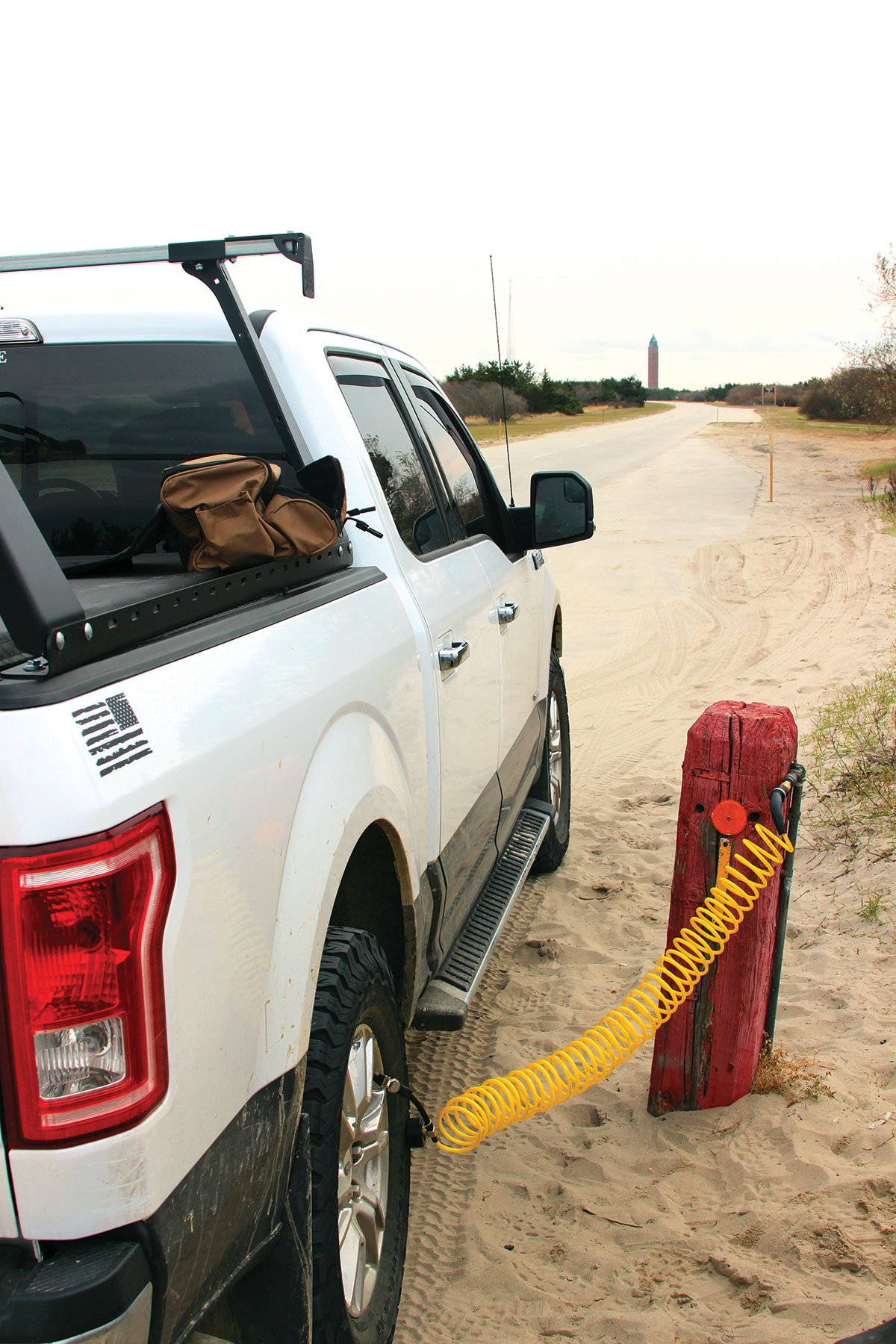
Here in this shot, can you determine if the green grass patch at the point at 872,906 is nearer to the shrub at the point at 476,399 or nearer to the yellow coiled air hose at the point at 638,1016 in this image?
the yellow coiled air hose at the point at 638,1016

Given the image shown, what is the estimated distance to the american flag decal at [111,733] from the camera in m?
1.41

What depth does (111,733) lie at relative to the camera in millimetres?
1446

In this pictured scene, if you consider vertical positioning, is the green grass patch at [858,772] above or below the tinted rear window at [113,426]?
below

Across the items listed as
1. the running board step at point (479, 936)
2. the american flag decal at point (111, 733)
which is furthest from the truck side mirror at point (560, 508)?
the american flag decal at point (111, 733)

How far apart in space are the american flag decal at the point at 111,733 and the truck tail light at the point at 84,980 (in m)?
0.08

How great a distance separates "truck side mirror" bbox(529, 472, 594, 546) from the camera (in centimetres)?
425

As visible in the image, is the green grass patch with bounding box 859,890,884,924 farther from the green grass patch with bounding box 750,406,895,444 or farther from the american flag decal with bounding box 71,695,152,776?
the green grass patch with bounding box 750,406,895,444

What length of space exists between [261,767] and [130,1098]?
0.53 meters

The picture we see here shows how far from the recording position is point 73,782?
137 cm

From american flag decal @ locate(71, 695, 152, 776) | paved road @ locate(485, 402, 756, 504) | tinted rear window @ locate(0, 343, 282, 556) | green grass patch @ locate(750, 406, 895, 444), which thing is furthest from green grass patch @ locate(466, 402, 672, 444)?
american flag decal @ locate(71, 695, 152, 776)

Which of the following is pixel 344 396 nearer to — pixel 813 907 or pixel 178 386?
pixel 178 386

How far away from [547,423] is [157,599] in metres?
58.2

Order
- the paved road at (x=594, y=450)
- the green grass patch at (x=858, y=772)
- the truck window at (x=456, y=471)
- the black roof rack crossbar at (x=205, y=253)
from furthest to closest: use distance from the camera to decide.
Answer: the paved road at (x=594, y=450) < the green grass patch at (x=858, y=772) < the truck window at (x=456, y=471) < the black roof rack crossbar at (x=205, y=253)

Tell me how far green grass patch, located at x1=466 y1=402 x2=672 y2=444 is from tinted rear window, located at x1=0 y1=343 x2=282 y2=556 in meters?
20.2
